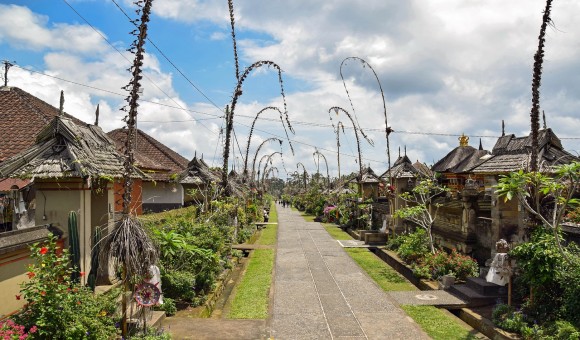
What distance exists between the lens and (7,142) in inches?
579

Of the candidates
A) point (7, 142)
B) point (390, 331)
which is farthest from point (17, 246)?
point (7, 142)

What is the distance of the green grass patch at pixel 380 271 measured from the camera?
44.8 ft

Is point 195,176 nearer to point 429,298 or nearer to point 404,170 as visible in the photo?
point 404,170

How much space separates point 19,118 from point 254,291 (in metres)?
10.7

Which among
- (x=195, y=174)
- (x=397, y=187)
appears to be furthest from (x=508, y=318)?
(x=195, y=174)

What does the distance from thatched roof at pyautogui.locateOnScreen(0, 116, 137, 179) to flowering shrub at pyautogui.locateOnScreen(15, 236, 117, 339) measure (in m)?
2.60

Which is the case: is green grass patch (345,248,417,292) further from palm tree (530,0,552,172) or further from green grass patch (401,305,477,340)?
palm tree (530,0,552,172)

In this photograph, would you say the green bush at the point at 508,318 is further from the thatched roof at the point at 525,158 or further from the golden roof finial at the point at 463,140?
the golden roof finial at the point at 463,140

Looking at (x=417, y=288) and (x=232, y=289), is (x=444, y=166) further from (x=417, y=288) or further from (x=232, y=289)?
(x=232, y=289)

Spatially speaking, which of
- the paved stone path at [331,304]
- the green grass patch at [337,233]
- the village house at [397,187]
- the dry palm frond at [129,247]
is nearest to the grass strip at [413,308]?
the paved stone path at [331,304]

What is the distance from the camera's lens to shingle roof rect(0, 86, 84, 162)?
14586 mm

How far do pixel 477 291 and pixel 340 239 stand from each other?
46.6 feet

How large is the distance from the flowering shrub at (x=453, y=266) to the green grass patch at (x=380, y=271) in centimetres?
84

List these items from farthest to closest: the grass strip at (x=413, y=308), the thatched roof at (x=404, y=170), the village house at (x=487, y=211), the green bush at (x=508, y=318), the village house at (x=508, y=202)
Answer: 1. the thatched roof at (x=404, y=170)
2. the village house at (x=487, y=211)
3. the village house at (x=508, y=202)
4. the grass strip at (x=413, y=308)
5. the green bush at (x=508, y=318)
